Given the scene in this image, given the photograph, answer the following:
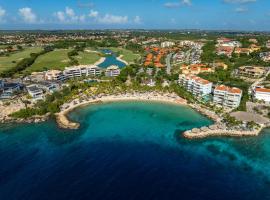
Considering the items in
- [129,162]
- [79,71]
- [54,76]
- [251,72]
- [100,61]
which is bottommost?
[129,162]

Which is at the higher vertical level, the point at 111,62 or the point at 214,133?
the point at 111,62

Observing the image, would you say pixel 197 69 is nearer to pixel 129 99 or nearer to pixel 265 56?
pixel 129 99

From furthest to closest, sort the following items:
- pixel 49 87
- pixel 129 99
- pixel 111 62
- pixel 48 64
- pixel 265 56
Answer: pixel 111 62, pixel 265 56, pixel 48 64, pixel 49 87, pixel 129 99

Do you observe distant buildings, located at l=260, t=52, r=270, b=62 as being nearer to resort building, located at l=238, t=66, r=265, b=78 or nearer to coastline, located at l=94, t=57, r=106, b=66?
resort building, located at l=238, t=66, r=265, b=78

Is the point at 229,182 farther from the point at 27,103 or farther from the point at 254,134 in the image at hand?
the point at 27,103

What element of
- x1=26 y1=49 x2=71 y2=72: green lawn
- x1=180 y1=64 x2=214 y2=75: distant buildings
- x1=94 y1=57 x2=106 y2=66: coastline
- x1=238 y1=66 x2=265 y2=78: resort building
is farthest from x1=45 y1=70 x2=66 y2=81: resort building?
x1=238 y1=66 x2=265 y2=78: resort building

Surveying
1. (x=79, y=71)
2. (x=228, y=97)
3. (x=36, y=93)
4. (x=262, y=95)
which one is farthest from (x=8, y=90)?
(x=262, y=95)
